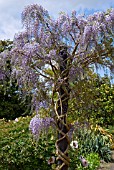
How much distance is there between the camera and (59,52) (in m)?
3.20

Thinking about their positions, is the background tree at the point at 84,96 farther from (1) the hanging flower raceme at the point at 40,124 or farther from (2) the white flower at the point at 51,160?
(2) the white flower at the point at 51,160

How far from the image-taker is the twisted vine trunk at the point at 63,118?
3.18 m

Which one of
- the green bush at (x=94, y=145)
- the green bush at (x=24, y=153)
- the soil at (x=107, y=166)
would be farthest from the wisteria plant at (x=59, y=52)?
the green bush at (x=94, y=145)

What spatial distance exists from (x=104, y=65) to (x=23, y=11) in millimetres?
857

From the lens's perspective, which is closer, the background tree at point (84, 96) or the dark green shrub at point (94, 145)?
the background tree at point (84, 96)

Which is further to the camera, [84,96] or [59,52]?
[84,96]

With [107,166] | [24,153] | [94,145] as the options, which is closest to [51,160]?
[24,153]

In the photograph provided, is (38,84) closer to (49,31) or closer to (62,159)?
(49,31)

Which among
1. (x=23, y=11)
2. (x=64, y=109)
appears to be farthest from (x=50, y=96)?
(x=23, y=11)

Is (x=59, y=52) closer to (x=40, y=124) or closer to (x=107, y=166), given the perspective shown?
(x=40, y=124)

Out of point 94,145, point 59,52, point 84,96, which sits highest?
point 59,52

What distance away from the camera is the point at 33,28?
10.3 ft

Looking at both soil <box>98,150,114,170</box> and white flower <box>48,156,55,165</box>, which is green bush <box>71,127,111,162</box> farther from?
white flower <box>48,156,55,165</box>

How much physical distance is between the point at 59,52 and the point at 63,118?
566 millimetres
